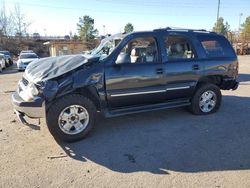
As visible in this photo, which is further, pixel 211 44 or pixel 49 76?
pixel 211 44

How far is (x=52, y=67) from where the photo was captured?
15.7 ft

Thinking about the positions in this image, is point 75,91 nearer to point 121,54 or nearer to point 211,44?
point 121,54

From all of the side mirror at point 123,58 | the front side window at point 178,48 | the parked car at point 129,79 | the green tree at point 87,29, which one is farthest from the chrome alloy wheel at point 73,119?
the green tree at point 87,29

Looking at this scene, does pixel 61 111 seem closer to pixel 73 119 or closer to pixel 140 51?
pixel 73 119

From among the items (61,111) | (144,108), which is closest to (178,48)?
(144,108)

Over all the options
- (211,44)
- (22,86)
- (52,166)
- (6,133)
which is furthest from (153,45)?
(6,133)

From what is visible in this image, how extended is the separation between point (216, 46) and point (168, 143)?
117 inches

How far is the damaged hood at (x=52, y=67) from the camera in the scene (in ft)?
14.8

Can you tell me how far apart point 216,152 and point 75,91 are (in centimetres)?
256

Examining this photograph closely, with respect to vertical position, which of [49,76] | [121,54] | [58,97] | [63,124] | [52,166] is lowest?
[52,166]

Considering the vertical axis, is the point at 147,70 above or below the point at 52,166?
above

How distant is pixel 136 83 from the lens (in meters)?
5.13

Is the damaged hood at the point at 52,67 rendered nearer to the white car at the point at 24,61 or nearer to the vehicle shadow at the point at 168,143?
the vehicle shadow at the point at 168,143

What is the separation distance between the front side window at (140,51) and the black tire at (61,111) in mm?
1134
